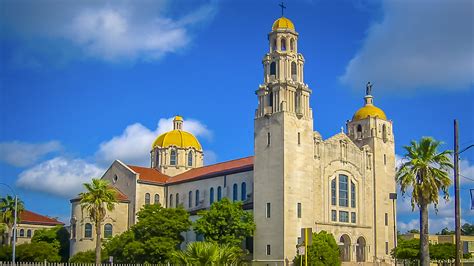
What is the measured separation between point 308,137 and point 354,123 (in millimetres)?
15051

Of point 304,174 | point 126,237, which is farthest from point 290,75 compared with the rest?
point 126,237

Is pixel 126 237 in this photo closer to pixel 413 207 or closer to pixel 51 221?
pixel 413 207

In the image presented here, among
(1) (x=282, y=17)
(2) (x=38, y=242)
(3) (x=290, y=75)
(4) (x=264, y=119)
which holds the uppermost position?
(1) (x=282, y=17)

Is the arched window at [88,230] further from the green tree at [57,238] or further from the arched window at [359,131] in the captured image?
the arched window at [359,131]

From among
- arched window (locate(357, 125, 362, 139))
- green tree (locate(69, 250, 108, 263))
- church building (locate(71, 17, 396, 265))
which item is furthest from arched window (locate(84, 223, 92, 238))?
arched window (locate(357, 125, 362, 139))

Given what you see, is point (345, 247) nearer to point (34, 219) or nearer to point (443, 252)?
point (443, 252)

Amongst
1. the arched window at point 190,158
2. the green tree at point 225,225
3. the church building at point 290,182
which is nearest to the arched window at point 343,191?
the church building at point 290,182

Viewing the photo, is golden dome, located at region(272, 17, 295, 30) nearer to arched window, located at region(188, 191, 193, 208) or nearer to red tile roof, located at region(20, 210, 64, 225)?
arched window, located at region(188, 191, 193, 208)

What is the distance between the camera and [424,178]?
55.0m

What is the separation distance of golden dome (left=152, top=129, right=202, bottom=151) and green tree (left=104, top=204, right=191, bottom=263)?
3017cm

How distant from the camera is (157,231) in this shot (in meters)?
73.4

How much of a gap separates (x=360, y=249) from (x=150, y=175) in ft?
110

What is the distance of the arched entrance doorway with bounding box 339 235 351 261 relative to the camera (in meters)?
77.3

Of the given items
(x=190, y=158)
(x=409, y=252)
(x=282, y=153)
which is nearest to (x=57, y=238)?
(x=190, y=158)
